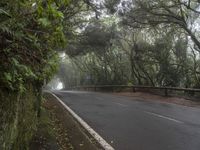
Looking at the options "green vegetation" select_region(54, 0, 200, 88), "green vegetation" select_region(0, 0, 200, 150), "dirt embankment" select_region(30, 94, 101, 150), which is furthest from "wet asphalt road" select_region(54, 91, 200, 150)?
"green vegetation" select_region(54, 0, 200, 88)

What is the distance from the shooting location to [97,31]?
38094mm

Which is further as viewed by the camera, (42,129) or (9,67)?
(42,129)

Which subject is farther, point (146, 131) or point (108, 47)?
point (108, 47)

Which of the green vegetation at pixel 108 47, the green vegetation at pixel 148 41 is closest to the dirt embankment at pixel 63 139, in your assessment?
the green vegetation at pixel 108 47

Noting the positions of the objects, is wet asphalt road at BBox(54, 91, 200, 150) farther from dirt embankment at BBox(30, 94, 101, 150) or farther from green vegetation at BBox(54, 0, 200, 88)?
green vegetation at BBox(54, 0, 200, 88)

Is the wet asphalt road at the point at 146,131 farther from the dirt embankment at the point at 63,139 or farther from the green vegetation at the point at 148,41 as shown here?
the green vegetation at the point at 148,41

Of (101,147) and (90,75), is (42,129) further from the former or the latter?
(90,75)

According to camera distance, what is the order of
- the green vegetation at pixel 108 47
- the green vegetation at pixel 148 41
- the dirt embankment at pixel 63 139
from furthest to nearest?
the green vegetation at pixel 148 41
the dirt embankment at pixel 63 139
the green vegetation at pixel 108 47

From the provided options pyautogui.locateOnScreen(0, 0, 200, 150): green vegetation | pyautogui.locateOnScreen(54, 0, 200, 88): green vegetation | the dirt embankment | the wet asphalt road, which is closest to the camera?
pyautogui.locateOnScreen(0, 0, 200, 150): green vegetation

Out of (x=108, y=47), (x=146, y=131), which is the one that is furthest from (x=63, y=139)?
(x=108, y=47)

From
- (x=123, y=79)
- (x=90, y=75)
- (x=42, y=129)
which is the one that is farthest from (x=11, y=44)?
(x=90, y=75)

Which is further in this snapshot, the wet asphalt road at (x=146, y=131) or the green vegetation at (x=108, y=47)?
the wet asphalt road at (x=146, y=131)

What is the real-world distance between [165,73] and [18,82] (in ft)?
94.8

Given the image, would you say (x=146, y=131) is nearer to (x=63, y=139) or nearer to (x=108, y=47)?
(x=63, y=139)
